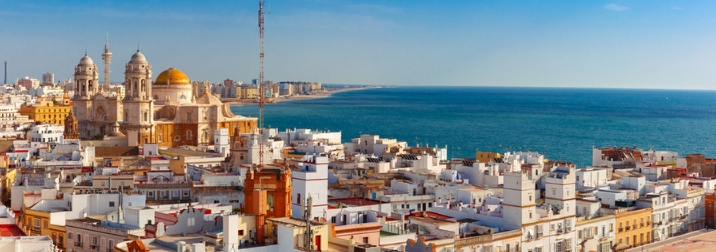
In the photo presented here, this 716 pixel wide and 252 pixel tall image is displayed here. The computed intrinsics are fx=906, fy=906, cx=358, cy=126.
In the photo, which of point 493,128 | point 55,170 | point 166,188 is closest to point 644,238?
point 166,188

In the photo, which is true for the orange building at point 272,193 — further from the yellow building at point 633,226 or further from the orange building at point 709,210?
the orange building at point 709,210

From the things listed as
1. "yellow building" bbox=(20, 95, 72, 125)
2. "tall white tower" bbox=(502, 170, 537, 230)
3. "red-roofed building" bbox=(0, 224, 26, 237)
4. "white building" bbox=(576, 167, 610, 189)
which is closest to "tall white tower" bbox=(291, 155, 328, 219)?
"tall white tower" bbox=(502, 170, 537, 230)

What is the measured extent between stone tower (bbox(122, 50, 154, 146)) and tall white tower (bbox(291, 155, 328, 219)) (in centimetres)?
3470

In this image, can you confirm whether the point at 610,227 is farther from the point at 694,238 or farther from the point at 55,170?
the point at 55,170

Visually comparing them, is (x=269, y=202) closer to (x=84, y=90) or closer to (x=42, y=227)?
(x=42, y=227)

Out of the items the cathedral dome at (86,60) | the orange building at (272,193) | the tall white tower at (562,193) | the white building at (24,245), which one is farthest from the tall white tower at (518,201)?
the cathedral dome at (86,60)

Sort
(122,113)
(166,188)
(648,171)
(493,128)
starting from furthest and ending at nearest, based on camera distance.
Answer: (493,128) < (122,113) < (648,171) < (166,188)

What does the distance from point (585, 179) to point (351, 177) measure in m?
9.20

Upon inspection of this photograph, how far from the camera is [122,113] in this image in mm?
62219

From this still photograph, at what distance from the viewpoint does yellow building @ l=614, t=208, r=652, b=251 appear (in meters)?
29.4

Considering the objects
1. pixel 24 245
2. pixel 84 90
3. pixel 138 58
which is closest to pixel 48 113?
pixel 84 90

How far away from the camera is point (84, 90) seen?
215 ft

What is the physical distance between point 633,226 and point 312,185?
38.2ft

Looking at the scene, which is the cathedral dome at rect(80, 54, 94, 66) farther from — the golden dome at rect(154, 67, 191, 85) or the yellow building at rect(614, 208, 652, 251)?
the yellow building at rect(614, 208, 652, 251)
